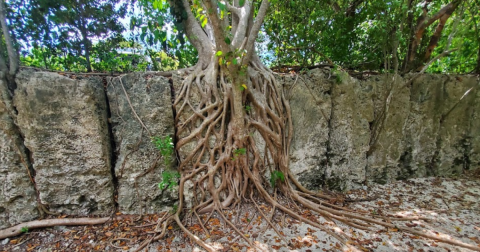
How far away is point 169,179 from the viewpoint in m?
2.54

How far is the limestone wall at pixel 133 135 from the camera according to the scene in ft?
7.54

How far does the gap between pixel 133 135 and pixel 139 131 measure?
80mm

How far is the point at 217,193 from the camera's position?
2.64m

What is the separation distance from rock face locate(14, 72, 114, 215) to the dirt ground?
33 cm

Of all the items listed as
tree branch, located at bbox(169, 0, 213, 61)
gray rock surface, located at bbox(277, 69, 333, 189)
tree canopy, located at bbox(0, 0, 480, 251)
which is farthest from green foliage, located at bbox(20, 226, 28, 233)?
gray rock surface, located at bbox(277, 69, 333, 189)

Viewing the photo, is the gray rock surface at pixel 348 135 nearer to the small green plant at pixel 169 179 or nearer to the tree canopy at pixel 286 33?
the tree canopy at pixel 286 33

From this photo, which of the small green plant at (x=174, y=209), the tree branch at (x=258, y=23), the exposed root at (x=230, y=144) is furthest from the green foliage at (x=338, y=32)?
the small green plant at (x=174, y=209)

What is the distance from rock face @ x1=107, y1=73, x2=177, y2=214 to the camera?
252 centimetres

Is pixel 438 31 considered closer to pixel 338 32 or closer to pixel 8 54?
pixel 338 32

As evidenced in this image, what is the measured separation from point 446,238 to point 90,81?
13.3 feet

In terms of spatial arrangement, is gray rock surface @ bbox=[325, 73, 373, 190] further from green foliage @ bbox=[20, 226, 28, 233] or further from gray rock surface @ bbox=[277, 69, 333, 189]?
green foliage @ bbox=[20, 226, 28, 233]

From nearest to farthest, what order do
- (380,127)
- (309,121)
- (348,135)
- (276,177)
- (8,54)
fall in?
(8,54)
(276,177)
(309,121)
(348,135)
(380,127)

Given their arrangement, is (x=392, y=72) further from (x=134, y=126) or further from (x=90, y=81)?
(x=90, y=81)

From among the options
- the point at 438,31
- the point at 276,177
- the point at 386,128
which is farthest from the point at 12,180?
the point at 438,31
